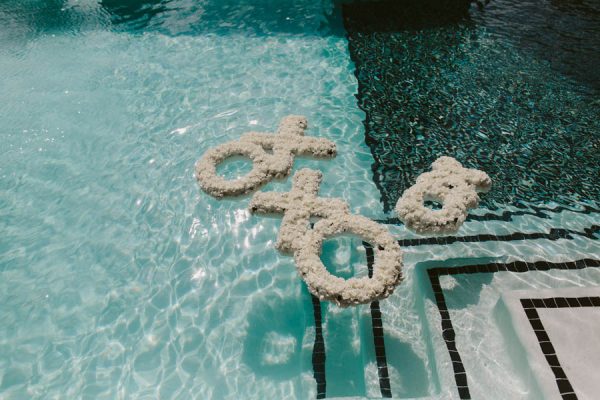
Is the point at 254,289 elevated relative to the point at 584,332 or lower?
lower

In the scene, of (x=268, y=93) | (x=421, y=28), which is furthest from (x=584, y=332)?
(x=421, y=28)

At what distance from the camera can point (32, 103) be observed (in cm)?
749

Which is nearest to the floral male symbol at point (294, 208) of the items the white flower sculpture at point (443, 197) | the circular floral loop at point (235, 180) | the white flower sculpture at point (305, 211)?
the white flower sculpture at point (305, 211)

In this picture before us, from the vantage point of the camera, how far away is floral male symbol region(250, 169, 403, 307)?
357cm

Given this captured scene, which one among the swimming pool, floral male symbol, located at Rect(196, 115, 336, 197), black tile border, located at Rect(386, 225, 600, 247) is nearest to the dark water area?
the swimming pool

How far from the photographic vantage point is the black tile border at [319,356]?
399 cm

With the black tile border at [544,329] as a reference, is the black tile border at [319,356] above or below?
below

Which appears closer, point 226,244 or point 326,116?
point 226,244

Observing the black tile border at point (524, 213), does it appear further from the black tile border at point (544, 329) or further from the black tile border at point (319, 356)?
the black tile border at point (544, 329)

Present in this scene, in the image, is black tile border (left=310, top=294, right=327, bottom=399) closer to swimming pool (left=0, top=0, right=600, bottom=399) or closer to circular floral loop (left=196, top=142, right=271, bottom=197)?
swimming pool (left=0, top=0, right=600, bottom=399)

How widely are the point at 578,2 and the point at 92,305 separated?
35.2 feet

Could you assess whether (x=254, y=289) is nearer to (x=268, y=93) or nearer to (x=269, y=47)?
(x=268, y=93)

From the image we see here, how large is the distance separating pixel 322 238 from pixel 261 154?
1446 mm

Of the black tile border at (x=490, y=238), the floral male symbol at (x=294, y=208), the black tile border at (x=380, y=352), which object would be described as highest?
the floral male symbol at (x=294, y=208)
